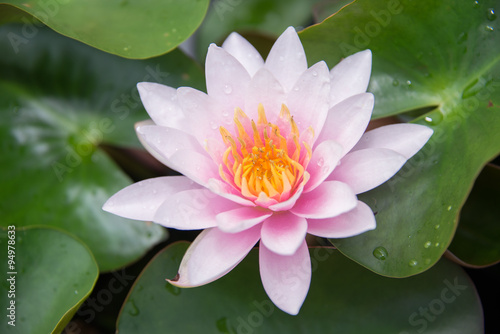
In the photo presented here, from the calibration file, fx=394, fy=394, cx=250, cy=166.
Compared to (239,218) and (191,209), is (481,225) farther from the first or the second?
(191,209)

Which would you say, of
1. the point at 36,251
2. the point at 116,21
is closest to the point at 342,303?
the point at 36,251

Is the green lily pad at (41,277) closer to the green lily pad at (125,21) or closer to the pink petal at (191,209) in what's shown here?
the pink petal at (191,209)

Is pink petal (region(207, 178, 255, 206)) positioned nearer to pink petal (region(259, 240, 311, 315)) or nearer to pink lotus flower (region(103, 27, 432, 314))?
pink lotus flower (region(103, 27, 432, 314))

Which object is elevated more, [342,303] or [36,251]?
[342,303]

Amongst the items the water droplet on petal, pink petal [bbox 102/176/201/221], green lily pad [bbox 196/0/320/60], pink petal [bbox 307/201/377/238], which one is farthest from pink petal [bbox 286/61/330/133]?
green lily pad [bbox 196/0/320/60]

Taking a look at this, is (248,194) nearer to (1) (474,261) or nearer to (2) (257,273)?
(2) (257,273)

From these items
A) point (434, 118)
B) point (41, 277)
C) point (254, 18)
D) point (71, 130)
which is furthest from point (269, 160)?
point (254, 18)
